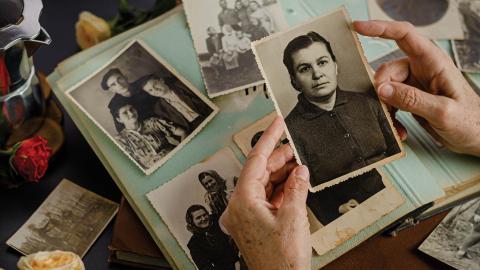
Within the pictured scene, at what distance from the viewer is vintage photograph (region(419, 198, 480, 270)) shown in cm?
89

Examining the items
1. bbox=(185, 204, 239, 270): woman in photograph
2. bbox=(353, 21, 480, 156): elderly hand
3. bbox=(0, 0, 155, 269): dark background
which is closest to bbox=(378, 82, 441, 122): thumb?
bbox=(353, 21, 480, 156): elderly hand

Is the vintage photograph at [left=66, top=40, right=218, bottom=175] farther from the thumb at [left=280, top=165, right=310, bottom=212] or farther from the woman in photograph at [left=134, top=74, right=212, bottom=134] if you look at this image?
the thumb at [left=280, top=165, right=310, bottom=212]

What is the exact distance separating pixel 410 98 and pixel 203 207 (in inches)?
14.5

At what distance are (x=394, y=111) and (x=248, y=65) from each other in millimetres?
266

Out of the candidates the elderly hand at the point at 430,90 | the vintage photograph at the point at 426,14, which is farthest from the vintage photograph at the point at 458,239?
the vintage photograph at the point at 426,14

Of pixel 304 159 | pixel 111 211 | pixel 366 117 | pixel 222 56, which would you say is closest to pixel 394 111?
pixel 366 117

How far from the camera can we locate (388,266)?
2.94 feet

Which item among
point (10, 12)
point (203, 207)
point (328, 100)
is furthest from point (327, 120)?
point (10, 12)

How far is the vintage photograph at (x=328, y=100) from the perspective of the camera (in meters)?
0.85

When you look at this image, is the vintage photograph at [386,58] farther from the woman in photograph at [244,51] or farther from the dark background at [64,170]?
the dark background at [64,170]

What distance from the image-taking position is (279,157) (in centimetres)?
85

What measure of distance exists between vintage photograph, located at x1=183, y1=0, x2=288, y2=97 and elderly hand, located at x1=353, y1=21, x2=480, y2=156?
202 mm

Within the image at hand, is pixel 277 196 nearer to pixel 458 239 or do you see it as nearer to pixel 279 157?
pixel 279 157

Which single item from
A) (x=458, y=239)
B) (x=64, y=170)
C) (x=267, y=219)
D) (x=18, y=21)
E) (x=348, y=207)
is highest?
(x=18, y=21)
